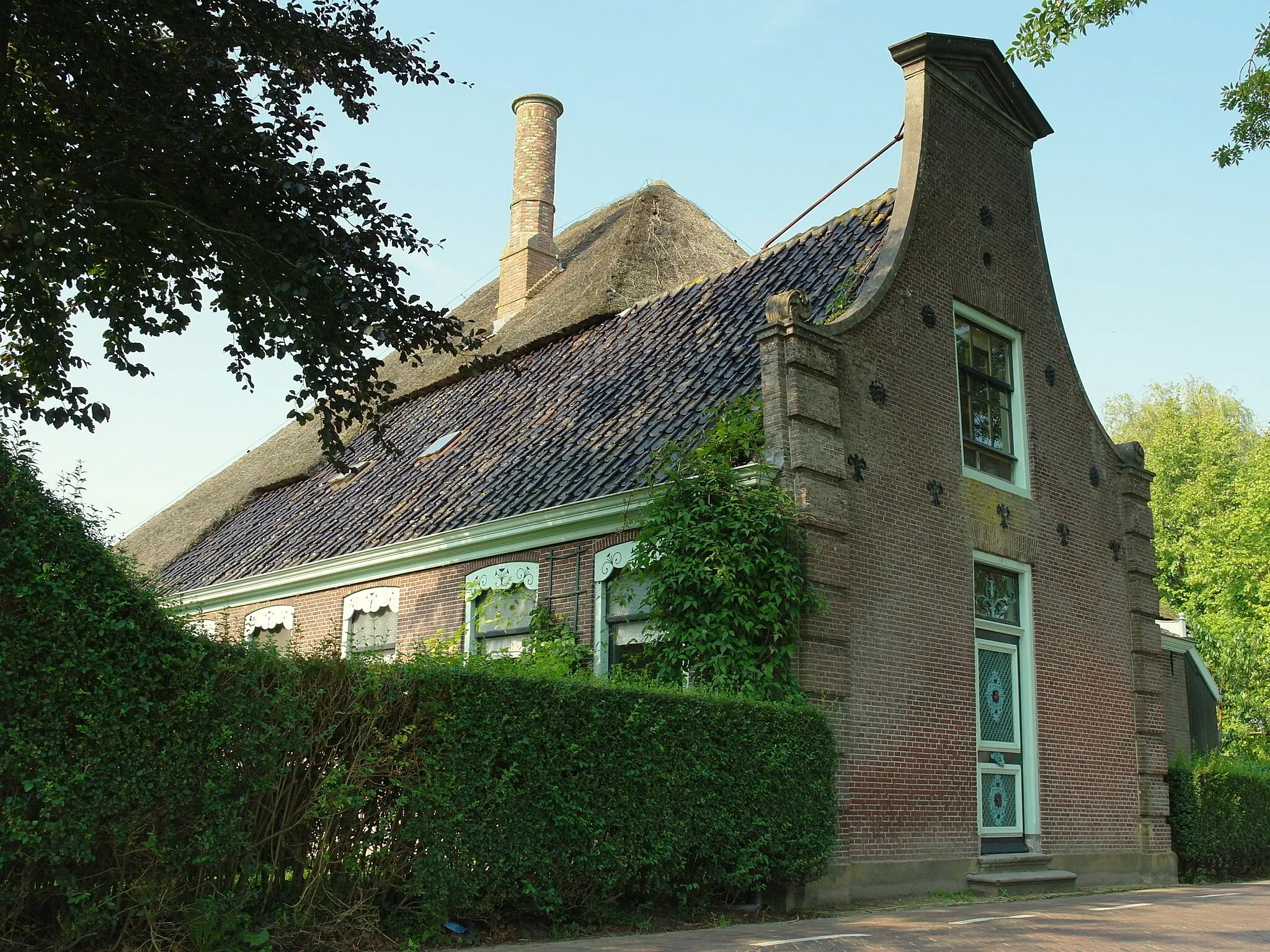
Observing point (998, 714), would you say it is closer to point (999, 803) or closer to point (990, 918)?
point (999, 803)

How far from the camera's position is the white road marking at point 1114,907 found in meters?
10.5

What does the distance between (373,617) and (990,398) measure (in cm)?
854

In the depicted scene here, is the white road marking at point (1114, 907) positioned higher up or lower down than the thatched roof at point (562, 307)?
lower down

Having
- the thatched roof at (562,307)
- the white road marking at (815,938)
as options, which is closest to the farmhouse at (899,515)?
the thatched roof at (562,307)

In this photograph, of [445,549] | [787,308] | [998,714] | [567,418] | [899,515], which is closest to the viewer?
[787,308]

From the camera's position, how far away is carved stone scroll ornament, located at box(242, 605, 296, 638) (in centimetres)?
1717

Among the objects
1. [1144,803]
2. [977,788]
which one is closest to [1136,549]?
[1144,803]

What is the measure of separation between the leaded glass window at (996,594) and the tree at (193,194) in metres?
6.60

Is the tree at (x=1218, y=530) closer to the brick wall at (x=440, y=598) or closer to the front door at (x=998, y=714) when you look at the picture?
the front door at (x=998, y=714)

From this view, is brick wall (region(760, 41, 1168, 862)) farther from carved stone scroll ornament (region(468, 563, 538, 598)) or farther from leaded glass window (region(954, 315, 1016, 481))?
carved stone scroll ornament (region(468, 563, 538, 598))

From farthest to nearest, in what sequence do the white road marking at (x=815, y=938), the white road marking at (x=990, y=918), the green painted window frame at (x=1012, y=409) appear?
1. the green painted window frame at (x=1012, y=409)
2. the white road marking at (x=990, y=918)
3. the white road marking at (x=815, y=938)

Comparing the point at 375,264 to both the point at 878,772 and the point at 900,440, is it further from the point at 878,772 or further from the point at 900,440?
the point at 878,772

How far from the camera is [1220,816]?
53.4 feet

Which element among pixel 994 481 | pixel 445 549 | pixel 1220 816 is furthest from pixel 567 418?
pixel 1220 816
